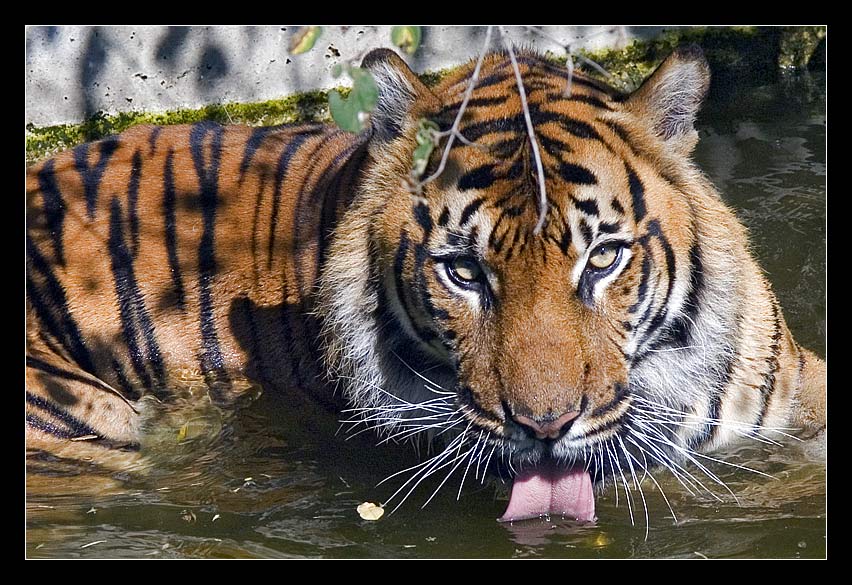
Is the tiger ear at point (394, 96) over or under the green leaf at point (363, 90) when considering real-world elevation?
over

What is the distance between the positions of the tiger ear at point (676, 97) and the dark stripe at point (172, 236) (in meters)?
1.72

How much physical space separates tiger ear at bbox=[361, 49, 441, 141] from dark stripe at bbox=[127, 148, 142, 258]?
119 cm

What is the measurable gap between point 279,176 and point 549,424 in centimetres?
164

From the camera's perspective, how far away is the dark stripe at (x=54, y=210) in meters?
3.95

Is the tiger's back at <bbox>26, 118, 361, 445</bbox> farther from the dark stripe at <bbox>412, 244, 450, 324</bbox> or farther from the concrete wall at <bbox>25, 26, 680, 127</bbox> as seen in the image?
the concrete wall at <bbox>25, 26, 680, 127</bbox>

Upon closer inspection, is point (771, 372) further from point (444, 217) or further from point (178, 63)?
point (178, 63)

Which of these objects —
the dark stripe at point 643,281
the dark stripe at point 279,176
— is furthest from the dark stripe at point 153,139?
the dark stripe at point 643,281

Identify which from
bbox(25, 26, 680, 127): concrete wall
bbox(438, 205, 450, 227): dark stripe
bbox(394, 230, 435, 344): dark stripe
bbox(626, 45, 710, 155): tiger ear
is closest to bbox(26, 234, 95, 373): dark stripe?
bbox(394, 230, 435, 344): dark stripe

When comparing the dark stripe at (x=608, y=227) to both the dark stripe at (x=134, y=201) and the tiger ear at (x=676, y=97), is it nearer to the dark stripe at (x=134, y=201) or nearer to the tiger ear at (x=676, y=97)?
the tiger ear at (x=676, y=97)

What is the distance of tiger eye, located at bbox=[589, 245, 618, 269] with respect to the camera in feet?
9.18

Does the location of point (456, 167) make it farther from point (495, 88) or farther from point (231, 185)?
point (231, 185)

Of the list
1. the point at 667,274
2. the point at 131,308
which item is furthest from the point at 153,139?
the point at 667,274

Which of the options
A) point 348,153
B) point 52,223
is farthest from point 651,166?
point 52,223

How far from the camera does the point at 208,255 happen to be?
3879 mm
